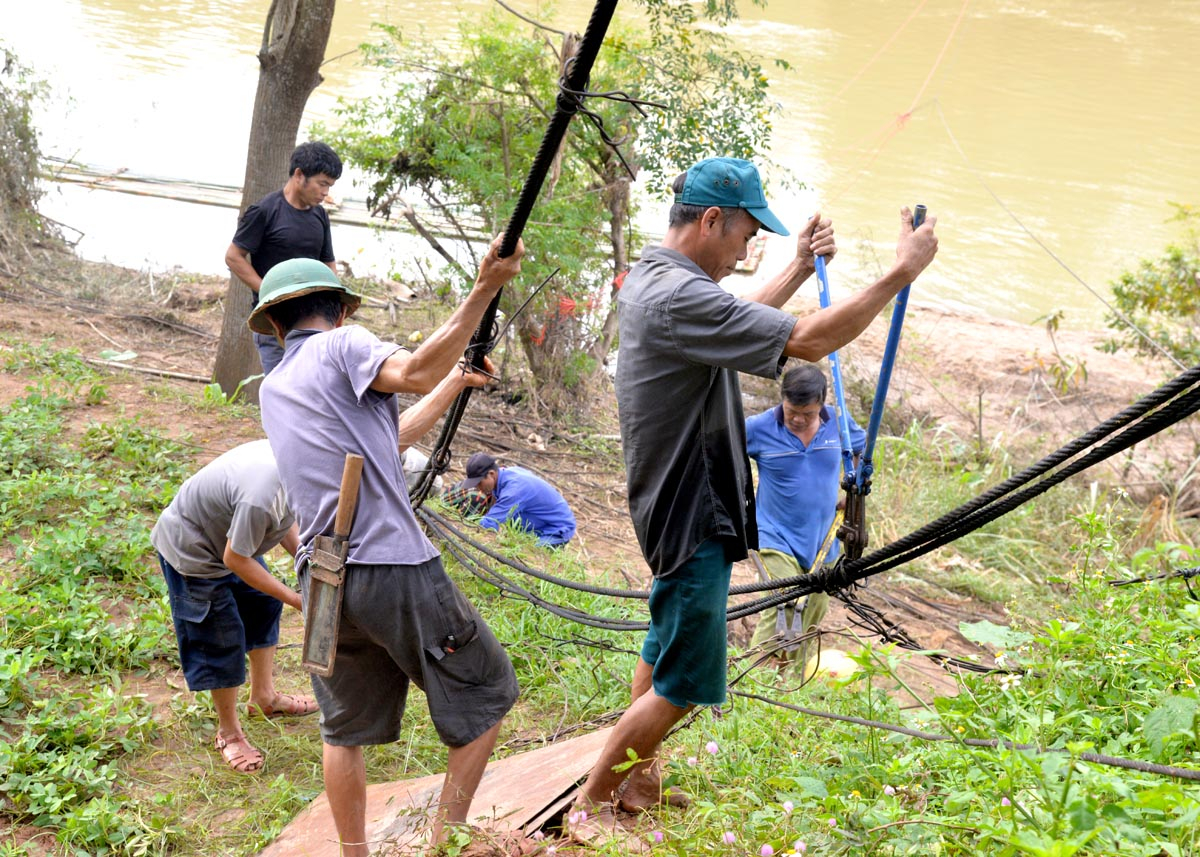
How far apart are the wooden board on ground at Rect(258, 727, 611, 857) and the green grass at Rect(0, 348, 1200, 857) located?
0.17m

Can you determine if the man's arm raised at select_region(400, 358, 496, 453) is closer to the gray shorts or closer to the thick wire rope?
the thick wire rope

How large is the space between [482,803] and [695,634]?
0.86 meters

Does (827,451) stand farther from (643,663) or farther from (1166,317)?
(1166,317)

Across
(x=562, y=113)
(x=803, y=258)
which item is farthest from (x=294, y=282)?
(x=803, y=258)

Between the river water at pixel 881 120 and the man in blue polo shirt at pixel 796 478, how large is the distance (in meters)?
5.50

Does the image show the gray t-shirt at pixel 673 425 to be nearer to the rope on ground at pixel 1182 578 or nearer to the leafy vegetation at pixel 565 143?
the rope on ground at pixel 1182 578

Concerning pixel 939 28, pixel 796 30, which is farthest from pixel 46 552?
pixel 939 28

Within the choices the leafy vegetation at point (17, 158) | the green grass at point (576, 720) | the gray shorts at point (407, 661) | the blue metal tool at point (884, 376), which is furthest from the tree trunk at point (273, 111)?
the blue metal tool at point (884, 376)

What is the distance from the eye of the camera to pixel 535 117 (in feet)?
24.9

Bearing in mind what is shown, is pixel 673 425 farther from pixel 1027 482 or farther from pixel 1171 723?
pixel 1171 723

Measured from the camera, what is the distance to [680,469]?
2.61m

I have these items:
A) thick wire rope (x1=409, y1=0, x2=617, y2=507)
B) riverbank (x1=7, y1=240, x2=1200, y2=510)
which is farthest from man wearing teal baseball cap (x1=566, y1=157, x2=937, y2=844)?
riverbank (x1=7, y1=240, x2=1200, y2=510)

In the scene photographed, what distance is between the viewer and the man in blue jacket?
231 inches

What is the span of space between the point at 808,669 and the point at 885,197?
11.7m
